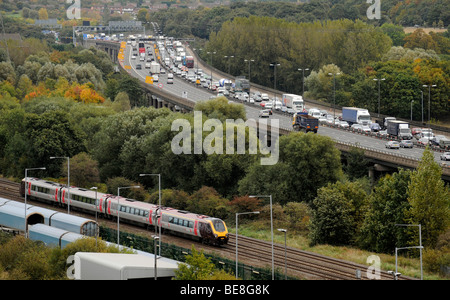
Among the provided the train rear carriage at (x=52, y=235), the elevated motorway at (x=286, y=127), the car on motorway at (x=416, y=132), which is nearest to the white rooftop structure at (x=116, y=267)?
the train rear carriage at (x=52, y=235)

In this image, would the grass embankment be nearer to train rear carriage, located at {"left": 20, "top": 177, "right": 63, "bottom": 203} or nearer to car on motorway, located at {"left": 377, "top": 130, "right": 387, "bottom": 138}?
train rear carriage, located at {"left": 20, "top": 177, "right": 63, "bottom": 203}

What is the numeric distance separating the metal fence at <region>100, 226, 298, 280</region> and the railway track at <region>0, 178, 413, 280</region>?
7.76 ft

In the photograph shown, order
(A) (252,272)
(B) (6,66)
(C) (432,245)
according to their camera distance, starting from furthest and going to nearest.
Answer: (B) (6,66)
(C) (432,245)
(A) (252,272)

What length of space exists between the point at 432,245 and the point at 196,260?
927 inches

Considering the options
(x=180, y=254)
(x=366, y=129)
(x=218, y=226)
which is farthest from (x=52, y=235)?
(x=366, y=129)

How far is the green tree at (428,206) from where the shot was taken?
6038 centimetres

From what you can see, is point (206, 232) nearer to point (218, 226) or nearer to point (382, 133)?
point (218, 226)

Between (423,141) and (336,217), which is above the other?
(423,141)

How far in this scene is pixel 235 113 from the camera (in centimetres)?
9562

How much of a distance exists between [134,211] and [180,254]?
43.6 feet

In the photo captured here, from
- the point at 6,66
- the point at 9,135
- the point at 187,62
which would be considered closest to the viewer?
the point at 9,135

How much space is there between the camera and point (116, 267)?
41.8 meters

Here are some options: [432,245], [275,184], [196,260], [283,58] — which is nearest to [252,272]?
[196,260]
